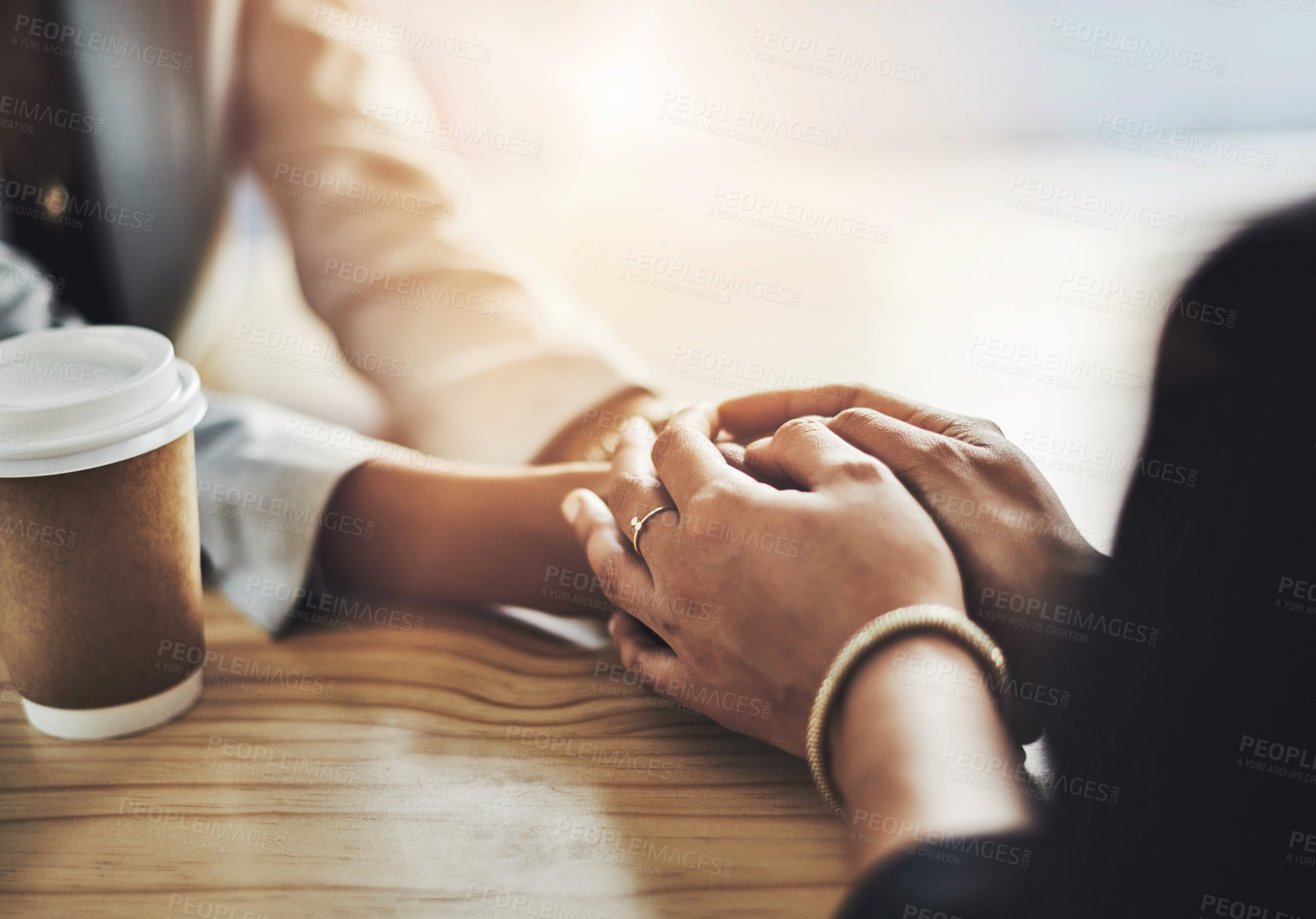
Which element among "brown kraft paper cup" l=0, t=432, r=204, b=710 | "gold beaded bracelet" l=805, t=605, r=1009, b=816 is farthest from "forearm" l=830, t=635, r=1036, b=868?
"brown kraft paper cup" l=0, t=432, r=204, b=710

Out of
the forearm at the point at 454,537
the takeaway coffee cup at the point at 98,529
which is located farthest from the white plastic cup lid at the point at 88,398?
the forearm at the point at 454,537

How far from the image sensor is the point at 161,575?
47 cm

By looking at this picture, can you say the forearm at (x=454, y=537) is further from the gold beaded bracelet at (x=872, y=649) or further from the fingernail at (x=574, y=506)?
the gold beaded bracelet at (x=872, y=649)

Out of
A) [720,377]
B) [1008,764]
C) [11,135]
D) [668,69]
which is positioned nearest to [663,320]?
[720,377]

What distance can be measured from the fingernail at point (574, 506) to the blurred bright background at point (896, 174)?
0.13m

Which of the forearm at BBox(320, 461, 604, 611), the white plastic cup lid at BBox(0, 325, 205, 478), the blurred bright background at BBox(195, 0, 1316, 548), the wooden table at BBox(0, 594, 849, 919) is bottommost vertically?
the wooden table at BBox(0, 594, 849, 919)

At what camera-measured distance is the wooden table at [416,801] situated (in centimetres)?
38

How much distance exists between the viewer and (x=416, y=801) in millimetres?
425

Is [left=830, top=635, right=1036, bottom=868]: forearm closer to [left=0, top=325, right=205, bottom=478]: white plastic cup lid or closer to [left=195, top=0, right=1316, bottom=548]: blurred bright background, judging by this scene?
[left=195, top=0, right=1316, bottom=548]: blurred bright background

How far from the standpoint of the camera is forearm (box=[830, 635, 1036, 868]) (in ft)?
1.16

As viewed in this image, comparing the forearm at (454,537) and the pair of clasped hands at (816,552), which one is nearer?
the pair of clasped hands at (816,552)

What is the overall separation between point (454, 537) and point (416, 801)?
203 millimetres

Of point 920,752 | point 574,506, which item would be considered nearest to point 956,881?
point 920,752

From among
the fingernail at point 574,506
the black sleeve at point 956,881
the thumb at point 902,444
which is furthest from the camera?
the fingernail at point 574,506
